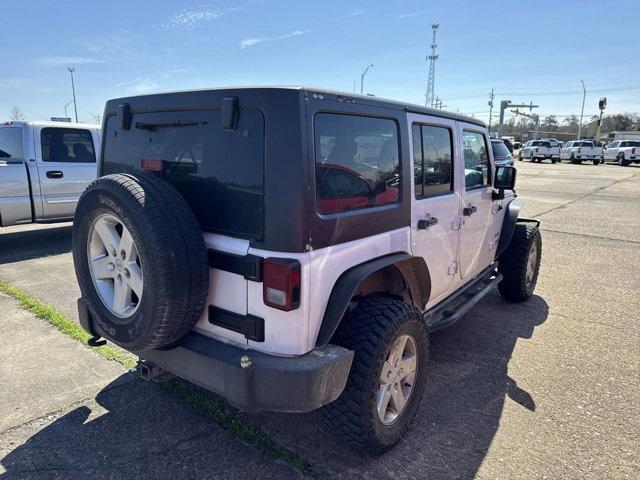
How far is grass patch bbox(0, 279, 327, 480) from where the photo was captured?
2.57 meters

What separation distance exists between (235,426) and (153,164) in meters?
1.62

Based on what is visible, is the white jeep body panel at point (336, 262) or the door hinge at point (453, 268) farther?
the door hinge at point (453, 268)

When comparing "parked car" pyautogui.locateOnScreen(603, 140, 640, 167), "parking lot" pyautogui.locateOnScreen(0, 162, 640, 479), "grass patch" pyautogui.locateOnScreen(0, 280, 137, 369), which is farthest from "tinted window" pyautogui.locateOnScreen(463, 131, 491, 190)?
"parked car" pyautogui.locateOnScreen(603, 140, 640, 167)

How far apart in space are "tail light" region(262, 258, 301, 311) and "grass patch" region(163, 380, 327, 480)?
97 cm

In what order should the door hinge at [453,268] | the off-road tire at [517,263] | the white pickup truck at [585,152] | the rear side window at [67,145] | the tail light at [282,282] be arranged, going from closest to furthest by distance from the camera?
the tail light at [282,282] → the door hinge at [453,268] → the off-road tire at [517,263] → the rear side window at [67,145] → the white pickup truck at [585,152]

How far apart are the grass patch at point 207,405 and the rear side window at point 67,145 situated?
3635 mm

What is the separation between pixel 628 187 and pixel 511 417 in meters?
19.1

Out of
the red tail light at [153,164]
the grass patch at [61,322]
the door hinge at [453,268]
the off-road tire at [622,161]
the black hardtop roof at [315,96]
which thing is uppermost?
the black hardtop roof at [315,96]

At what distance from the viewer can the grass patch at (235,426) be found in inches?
99.6

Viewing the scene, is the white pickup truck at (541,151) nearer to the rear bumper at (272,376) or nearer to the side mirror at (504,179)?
the side mirror at (504,179)

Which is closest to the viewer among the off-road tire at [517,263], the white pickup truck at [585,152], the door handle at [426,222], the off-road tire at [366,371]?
the off-road tire at [366,371]

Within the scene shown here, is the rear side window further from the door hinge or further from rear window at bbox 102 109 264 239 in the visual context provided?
the door hinge

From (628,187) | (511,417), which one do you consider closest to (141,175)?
(511,417)

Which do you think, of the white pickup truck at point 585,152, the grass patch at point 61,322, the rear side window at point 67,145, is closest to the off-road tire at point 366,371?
the grass patch at point 61,322
